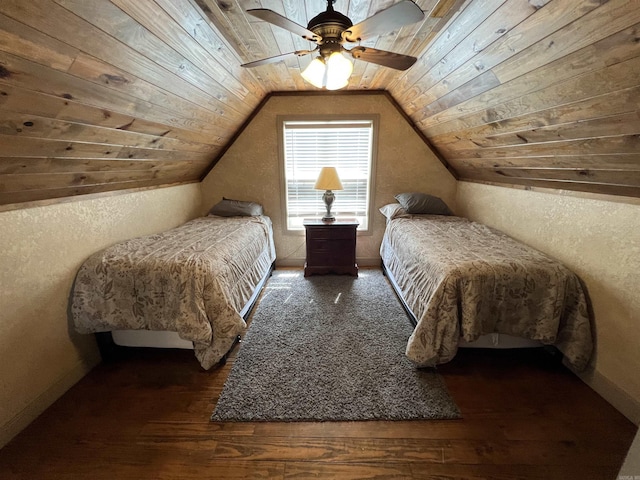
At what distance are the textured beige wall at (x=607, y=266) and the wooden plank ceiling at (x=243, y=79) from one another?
14 cm

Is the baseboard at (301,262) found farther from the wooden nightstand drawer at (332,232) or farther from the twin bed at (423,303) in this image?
the twin bed at (423,303)

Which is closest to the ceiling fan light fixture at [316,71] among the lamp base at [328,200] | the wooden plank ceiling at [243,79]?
the wooden plank ceiling at [243,79]

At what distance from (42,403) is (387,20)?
2571 mm

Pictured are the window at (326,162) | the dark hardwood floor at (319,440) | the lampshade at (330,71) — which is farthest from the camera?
the window at (326,162)

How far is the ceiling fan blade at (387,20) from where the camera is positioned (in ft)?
3.34

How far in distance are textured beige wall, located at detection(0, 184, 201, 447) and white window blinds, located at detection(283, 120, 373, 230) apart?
193cm

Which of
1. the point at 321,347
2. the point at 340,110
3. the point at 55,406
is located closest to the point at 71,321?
the point at 55,406

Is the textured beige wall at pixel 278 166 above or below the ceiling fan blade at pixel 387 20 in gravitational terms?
below

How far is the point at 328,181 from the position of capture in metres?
3.00

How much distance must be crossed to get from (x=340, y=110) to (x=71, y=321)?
307 cm

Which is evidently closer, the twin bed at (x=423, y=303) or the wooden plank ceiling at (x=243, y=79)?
the wooden plank ceiling at (x=243, y=79)

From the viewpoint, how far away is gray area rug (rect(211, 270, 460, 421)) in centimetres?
152

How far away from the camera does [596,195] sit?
5.51 feet

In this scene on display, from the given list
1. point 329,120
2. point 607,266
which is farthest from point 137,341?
point 607,266
